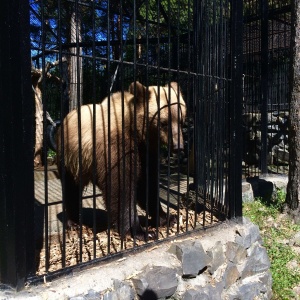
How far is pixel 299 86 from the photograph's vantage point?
5.89 metres

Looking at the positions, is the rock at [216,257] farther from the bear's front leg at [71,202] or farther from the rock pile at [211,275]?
the bear's front leg at [71,202]

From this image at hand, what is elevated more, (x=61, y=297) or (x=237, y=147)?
(x=237, y=147)

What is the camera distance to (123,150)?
338 cm

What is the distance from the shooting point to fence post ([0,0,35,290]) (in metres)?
2.46

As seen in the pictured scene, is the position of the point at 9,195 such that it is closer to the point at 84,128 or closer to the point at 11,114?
the point at 11,114

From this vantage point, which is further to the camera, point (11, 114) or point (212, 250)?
point (212, 250)

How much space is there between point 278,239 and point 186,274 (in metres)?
2.65

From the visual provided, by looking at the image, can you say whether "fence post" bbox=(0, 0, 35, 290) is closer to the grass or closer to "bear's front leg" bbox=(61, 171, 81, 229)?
"bear's front leg" bbox=(61, 171, 81, 229)

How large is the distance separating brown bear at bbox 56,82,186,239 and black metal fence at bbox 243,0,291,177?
432 cm

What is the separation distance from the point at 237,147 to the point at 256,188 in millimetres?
3281

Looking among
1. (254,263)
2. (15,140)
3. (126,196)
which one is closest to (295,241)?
(254,263)

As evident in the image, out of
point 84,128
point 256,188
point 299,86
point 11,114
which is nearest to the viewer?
point 11,114

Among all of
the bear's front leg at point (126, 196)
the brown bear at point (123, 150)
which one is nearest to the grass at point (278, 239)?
the brown bear at point (123, 150)

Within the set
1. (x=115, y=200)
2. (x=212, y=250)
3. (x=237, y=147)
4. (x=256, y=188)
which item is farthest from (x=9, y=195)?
(x=256, y=188)
